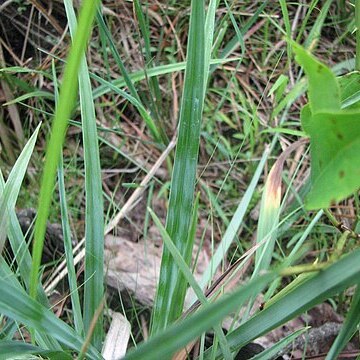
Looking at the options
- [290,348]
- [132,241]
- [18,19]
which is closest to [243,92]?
[132,241]

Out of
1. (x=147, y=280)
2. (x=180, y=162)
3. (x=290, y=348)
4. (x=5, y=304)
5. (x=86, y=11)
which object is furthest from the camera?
(x=147, y=280)

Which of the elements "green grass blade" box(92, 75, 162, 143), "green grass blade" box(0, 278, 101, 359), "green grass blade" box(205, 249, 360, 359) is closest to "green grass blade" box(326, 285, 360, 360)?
"green grass blade" box(205, 249, 360, 359)

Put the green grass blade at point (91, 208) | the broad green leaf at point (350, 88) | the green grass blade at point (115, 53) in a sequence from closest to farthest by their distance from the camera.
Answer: the broad green leaf at point (350, 88) → the green grass blade at point (91, 208) → the green grass blade at point (115, 53)

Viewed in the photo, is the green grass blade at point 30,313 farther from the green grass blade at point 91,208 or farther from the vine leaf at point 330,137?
the vine leaf at point 330,137

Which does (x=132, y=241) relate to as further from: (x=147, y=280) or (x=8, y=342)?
(x=8, y=342)

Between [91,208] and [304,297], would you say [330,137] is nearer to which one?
[304,297]

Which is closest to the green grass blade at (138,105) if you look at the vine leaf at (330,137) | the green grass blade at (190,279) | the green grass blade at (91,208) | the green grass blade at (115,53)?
the green grass blade at (115,53)
